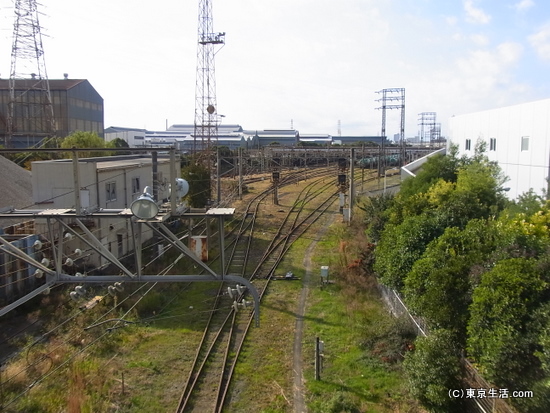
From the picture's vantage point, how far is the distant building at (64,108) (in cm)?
3700

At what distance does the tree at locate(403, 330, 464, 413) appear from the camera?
7066mm

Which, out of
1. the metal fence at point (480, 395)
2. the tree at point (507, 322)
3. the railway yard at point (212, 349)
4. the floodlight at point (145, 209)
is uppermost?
the floodlight at point (145, 209)

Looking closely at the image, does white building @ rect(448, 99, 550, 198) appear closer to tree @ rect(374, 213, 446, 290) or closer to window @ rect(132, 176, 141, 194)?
tree @ rect(374, 213, 446, 290)

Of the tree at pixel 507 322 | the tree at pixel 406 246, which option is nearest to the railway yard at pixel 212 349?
the tree at pixel 406 246

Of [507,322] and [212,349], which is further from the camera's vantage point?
[212,349]

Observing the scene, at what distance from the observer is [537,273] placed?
6812 mm

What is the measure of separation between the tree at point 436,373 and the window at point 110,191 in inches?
472

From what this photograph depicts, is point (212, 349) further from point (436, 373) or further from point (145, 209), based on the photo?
point (145, 209)

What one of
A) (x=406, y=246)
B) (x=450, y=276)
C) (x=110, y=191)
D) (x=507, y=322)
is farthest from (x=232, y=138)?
(x=507, y=322)

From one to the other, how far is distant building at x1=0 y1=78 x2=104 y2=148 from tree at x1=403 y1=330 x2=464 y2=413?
117 ft

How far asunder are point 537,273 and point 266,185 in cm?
2932

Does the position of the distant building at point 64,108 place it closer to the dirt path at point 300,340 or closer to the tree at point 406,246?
the dirt path at point 300,340

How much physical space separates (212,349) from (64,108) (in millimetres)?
36463

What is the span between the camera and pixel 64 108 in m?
40.5
